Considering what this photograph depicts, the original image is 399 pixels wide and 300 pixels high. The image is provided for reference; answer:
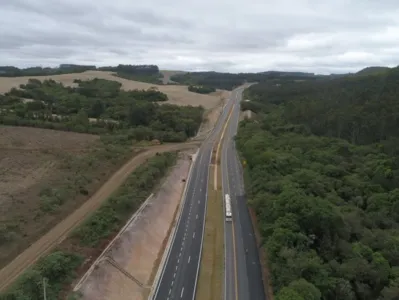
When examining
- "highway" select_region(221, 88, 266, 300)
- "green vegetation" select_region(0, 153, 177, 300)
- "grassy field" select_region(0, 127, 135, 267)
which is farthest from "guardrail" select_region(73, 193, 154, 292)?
"highway" select_region(221, 88, 266, 300)

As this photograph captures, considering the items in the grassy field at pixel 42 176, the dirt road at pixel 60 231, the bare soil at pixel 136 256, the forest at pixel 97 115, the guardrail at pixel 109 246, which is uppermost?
the forest at pixel 97 115

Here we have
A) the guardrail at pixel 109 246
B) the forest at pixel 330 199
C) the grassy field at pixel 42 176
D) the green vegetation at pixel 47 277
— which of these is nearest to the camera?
the green vegetation at pixel 47 277

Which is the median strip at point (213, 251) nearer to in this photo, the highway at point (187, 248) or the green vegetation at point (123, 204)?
the highway at point (187, 248)

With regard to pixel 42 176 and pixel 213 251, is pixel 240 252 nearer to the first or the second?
pixel 213 251

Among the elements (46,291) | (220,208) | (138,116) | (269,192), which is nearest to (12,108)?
(138,116)

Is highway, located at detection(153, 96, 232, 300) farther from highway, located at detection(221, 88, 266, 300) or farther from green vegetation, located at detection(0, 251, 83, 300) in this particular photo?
green vegetation, located at detection(0, 251, 83, 300)

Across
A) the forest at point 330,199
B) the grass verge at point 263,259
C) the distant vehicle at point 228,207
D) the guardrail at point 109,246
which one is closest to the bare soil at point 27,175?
the guardrail at point 109,246
